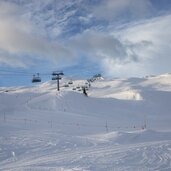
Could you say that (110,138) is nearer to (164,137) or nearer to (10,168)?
(164,137)

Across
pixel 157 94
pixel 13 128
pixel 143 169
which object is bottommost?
pixel 143 169

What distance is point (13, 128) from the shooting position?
39625mm

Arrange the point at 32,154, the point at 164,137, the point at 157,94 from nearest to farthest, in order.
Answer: the point at 32,154
the point at 164,137
the point at 157,94

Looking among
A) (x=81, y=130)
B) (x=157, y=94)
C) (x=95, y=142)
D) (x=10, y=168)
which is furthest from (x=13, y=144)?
(x=157, y=94)

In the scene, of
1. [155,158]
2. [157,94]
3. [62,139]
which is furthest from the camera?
[157,94]

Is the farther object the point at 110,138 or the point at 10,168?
the point at 110,138

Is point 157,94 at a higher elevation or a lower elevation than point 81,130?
higher

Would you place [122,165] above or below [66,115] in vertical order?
below

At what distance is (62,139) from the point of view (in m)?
30.8

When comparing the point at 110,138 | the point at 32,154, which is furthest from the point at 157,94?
the point at 32,154

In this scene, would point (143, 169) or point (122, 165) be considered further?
point (122, 165)

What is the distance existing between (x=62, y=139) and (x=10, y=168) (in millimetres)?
11834

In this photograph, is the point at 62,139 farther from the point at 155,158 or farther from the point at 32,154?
the point at 155,158

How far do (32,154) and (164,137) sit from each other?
49.3 ft
